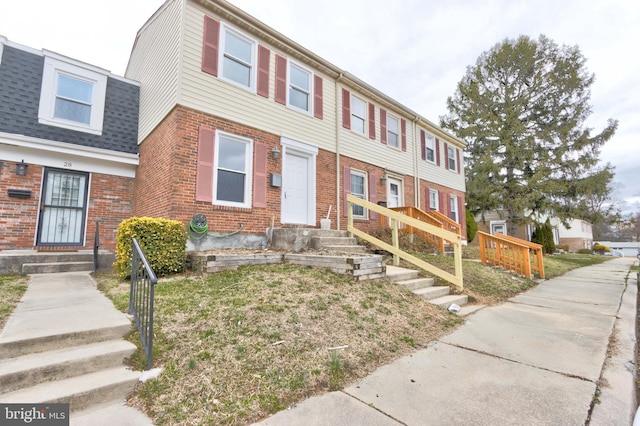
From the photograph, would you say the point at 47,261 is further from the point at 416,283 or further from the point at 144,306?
the point at 416,283

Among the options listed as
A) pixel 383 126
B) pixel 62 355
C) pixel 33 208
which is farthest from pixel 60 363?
pixel 383 126

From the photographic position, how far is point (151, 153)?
23.8 feet

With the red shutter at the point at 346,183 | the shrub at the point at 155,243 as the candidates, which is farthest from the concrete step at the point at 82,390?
the red shutter at the point at 346,183

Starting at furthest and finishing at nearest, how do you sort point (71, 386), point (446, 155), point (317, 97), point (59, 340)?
1. point (446, 155)
2. point (317, 97)
3. point (59, 340)
4. point (71, 386)

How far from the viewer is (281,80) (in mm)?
7883

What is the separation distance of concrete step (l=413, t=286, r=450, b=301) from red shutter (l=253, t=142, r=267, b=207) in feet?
13.4

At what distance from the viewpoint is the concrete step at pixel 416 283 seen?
5.21 meters

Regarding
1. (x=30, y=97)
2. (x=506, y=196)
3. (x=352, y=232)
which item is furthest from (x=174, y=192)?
(x=506, y=196)

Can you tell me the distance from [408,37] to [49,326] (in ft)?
41.4

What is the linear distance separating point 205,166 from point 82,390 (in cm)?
488

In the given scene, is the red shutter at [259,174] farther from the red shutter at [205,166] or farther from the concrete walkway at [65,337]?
the concrete walkway at [65,337]

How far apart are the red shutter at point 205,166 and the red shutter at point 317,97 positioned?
3.45 m

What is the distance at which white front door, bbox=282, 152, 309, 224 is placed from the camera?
306 inches

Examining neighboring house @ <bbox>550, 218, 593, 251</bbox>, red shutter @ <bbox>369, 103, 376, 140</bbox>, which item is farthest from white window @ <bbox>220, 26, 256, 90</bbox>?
neighboring house @ <bbox>550, 218, 593, 251</bbox>
